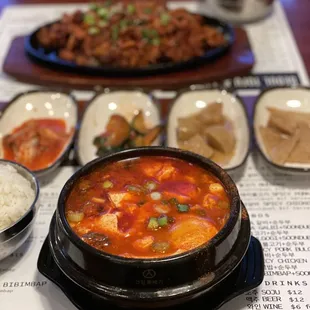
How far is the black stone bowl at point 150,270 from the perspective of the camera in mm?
1389

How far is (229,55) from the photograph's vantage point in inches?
129

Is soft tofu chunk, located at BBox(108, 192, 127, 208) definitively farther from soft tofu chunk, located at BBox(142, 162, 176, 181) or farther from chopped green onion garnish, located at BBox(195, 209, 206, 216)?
chopped green onion garnish, located at BBox(195, 209, 206, 216)

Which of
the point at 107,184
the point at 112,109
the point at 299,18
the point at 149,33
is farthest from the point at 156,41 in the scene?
the point at 107,184

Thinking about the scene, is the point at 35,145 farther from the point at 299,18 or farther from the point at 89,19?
the point at 299,18

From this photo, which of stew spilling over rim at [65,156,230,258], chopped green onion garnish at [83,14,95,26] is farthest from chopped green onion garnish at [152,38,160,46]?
stew spilling over rim at [65,156,230,258]

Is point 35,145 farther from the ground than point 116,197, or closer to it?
closer to it

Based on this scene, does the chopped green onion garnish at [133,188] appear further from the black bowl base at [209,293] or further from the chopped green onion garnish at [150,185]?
the black bowl base at [209,293]

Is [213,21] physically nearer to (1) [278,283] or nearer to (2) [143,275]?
(1) [278,283]

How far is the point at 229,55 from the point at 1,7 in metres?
2.23

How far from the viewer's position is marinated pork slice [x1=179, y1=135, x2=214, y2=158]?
231 cm

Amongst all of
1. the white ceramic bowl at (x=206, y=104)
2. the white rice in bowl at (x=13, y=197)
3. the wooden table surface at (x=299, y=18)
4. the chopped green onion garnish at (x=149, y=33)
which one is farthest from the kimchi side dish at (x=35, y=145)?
the wooden table surface at (x=299, y=18)

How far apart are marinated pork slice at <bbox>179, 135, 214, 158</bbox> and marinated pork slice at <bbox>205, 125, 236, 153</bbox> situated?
3 centimetres

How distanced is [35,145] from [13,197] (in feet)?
2.14

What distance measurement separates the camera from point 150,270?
4.53ft
